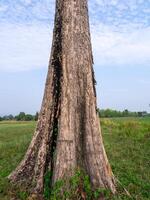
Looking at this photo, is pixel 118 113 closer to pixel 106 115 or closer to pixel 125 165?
pixel 106 115

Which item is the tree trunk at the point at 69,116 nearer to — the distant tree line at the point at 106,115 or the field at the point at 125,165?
the field at the point at 125,165

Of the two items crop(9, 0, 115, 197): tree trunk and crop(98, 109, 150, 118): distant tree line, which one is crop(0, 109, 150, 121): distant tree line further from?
crop(9, 0, 115, 197): tree trunk

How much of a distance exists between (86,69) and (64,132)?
1580mm

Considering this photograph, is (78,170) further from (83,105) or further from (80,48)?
(80,48)

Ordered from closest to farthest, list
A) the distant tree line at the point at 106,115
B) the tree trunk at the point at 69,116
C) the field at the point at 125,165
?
1. the tree trunk at the point at 69,116
2. the field at the point at 125,165
3. the distant tree line at the point at 106,115

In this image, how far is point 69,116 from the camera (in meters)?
9.98

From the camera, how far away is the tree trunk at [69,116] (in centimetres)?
983

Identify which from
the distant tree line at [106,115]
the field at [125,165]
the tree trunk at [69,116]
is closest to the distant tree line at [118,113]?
the distant tree line at [106,115]

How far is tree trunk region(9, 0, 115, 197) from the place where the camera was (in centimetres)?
983

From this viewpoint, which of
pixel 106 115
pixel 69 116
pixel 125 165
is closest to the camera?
pixel 69 116

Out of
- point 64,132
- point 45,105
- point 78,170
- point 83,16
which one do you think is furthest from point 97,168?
point 83,16

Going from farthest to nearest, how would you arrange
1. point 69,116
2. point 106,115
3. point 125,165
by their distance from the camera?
point 106,115
point 125,165
point 69,116

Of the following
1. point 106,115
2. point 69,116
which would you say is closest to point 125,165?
point 69,116

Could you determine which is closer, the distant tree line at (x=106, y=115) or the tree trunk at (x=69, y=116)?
the tree trunk at (x=69, y=116)
